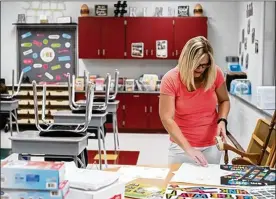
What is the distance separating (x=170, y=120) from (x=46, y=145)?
1360mm

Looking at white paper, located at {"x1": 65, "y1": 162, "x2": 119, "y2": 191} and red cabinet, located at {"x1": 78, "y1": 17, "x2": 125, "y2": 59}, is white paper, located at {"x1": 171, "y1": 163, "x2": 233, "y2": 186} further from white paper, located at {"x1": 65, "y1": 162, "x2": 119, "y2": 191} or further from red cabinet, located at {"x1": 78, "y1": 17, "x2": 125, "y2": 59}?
red cabinet, located at {"x1": 78, "y1": 17, "x2": 125, "y2": 59}

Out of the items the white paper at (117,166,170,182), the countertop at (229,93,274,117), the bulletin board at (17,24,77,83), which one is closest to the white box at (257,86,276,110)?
the countertop at (229,93,274,117)

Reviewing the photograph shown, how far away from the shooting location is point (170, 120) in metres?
2.79

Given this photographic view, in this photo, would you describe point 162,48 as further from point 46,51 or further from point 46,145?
point 46,145

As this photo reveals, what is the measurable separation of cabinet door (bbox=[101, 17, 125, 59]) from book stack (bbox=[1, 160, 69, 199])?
7.77 metres

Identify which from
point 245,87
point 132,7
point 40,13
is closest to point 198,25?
point 132,7

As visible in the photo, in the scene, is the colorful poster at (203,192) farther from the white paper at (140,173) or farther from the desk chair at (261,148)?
the desk chair at (261,148)

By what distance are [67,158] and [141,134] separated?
4.89 m

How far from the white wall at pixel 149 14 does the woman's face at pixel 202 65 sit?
21.9ft

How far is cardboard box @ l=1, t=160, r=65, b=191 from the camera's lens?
1511 millimetres

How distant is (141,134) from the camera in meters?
8.79

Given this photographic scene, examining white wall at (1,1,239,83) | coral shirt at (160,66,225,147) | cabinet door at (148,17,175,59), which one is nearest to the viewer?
coral shirt at (160,66,225,147)

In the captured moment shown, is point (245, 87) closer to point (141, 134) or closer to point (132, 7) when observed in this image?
point (141, 134)

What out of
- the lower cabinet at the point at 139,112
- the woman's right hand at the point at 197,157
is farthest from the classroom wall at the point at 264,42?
the woman's right hand at the point at 197,157
